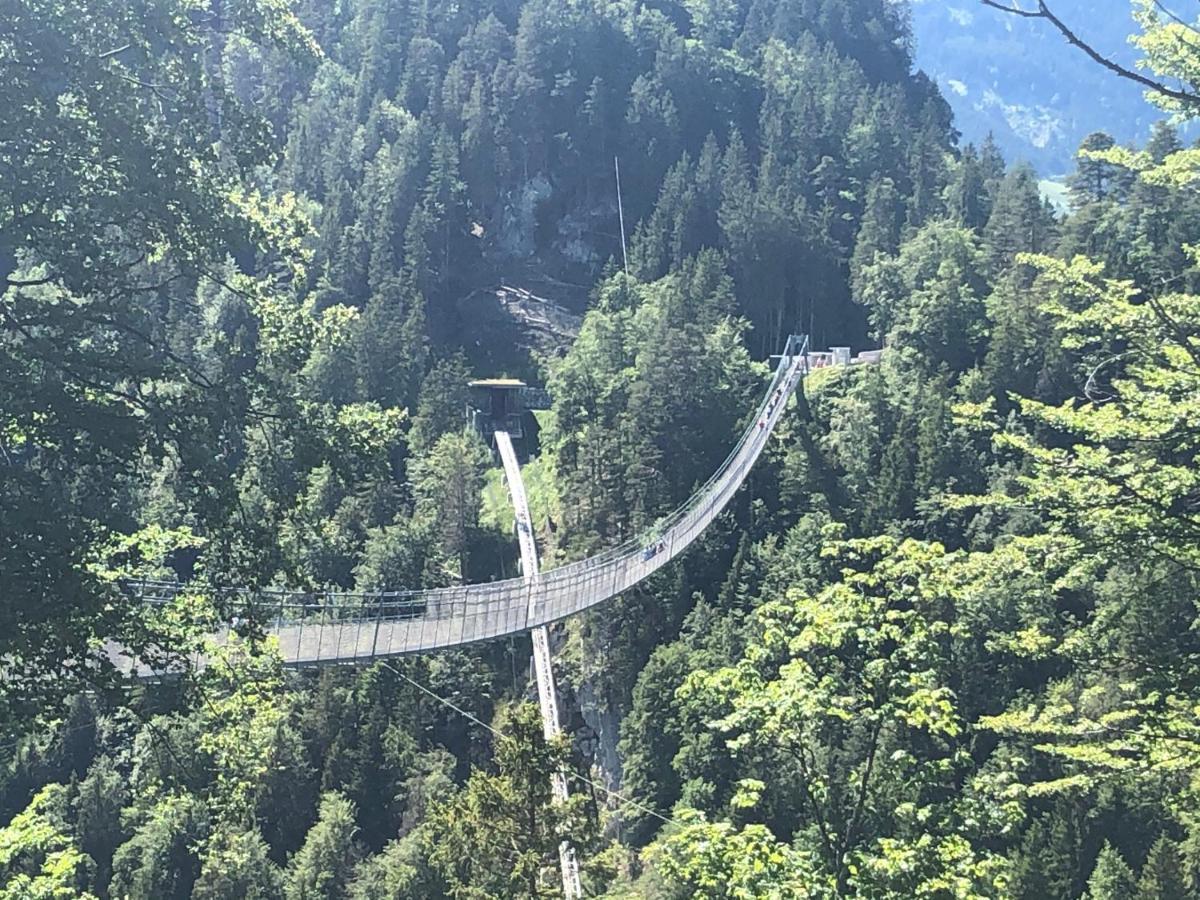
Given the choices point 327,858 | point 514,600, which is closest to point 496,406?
point 327,858

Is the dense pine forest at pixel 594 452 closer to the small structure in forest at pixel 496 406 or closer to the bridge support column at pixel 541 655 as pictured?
the bridge support column at pixel 541 655

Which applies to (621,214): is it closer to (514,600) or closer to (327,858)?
(514,600)

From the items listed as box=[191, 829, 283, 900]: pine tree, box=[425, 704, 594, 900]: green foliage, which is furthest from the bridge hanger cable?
box=[191, 829, 283, 900]: pine tree

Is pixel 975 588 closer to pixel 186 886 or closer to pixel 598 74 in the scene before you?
pixel 186 886

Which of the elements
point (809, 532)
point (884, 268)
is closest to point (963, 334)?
point (884, 268)

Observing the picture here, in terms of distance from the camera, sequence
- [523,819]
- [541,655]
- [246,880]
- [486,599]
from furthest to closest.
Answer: [541,655], [246,880], [486,599], [523,819]
